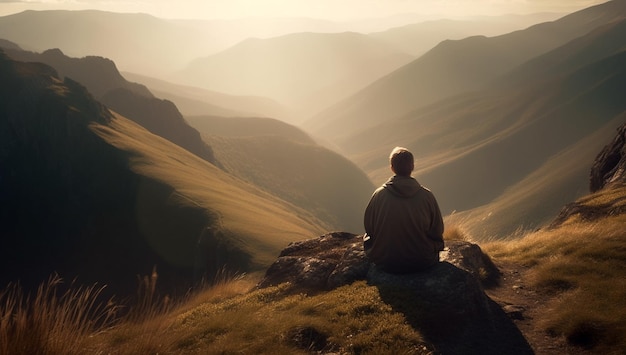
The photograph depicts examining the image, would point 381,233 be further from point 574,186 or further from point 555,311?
point 574,186

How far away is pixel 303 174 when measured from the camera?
16000cm

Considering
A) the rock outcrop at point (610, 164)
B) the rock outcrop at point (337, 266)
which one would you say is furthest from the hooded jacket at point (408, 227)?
the rock outcrop at point (610, 164)

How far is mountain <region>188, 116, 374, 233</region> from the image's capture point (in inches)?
5556

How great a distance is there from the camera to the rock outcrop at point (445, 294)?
24.6 feet

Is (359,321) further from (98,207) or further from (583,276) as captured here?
(98,207)

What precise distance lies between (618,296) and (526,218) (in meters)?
136

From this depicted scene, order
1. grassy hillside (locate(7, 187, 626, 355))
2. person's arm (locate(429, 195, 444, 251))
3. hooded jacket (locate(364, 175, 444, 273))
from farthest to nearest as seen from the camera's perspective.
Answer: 1. person's arm (locate(429, 195, 444, 251))
2. hooded jacket (locate(364, 175, 444, 273))
3. grassy hillside (locate(7, 187, 626, 355))

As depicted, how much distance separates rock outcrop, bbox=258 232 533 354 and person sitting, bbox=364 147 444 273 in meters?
0.30

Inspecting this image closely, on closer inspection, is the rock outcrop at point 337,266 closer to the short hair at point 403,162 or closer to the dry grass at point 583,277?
the dry grass at point 583,277

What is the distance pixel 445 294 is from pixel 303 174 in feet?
498

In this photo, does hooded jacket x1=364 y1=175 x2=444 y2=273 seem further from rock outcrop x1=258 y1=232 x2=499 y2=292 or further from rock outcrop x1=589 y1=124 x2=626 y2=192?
rock outcrop x1=589 y1=124 x2=626 y2=192

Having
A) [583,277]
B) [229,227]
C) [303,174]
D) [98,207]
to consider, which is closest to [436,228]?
→ [583,277]

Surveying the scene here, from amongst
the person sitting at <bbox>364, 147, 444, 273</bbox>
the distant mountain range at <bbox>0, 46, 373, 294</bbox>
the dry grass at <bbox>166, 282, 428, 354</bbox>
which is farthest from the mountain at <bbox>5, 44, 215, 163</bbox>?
the person sitting at <bbox>364, 147, 444, 273</bbox>

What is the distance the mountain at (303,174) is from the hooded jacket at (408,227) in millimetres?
121424
